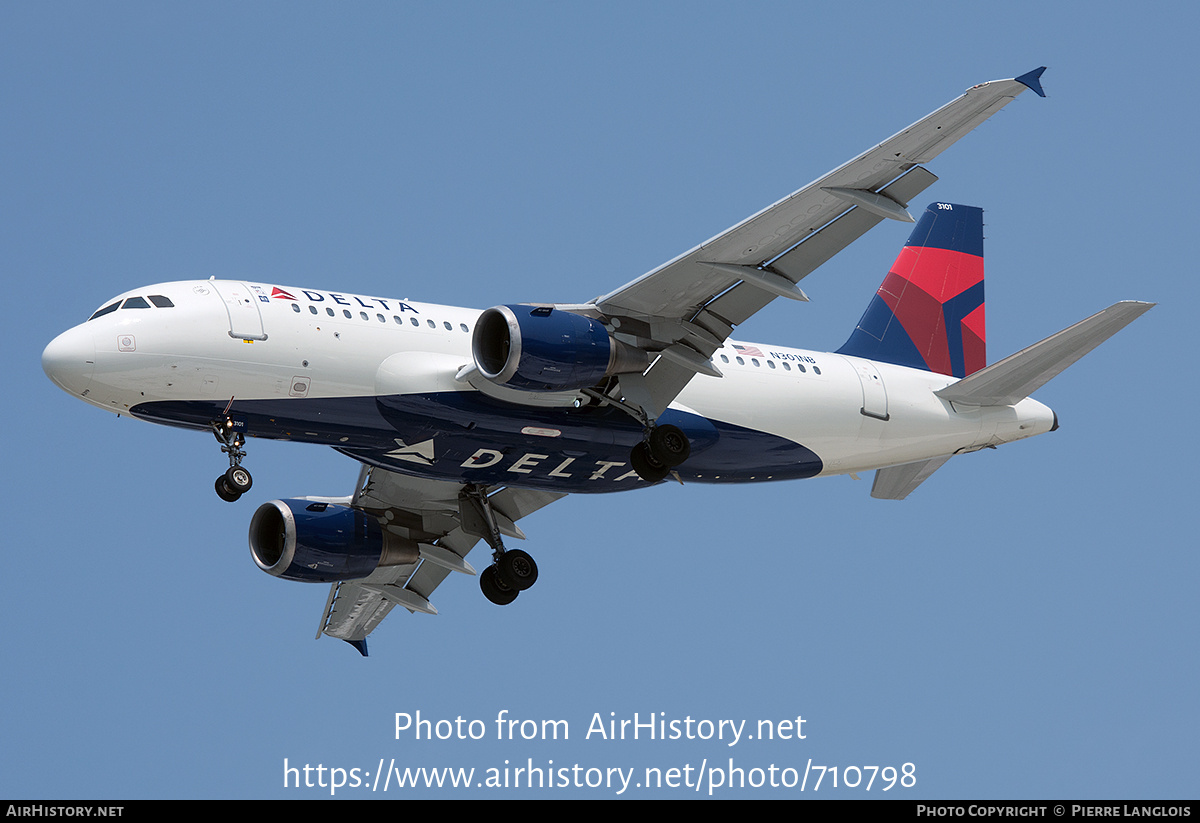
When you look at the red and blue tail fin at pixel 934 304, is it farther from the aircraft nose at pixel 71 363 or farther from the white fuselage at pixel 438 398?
the aircraft nose at pixel 71 363

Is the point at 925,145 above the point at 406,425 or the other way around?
above

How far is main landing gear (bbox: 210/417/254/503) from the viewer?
25.9 metres

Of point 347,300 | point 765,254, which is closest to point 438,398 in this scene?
point 347,300

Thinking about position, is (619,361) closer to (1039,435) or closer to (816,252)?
(816,252)

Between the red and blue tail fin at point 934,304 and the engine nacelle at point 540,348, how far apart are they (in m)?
9.09

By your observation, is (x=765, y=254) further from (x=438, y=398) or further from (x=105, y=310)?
(x=105, y=310)

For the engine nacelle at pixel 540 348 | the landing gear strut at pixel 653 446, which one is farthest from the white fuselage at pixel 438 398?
the engine nacelle at pixel 540 348

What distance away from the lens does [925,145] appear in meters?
25.0

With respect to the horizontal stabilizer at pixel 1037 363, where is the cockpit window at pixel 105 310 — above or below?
below

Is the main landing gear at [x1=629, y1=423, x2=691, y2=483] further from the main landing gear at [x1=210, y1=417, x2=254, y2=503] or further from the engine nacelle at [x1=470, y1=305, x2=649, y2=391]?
the main landing gear at [x1=210, y1=417, x2=254, y2=503]

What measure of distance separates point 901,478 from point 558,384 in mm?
10625

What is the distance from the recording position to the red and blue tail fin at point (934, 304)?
34.6 meters

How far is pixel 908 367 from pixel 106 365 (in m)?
17.3

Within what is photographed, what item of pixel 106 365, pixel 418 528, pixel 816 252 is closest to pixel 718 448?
pixel 816 252
